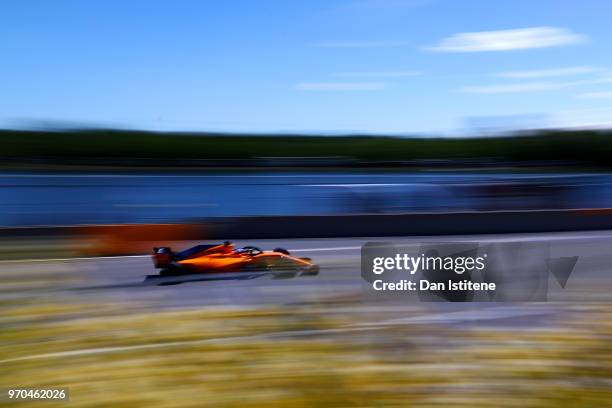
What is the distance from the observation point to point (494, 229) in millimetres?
19312

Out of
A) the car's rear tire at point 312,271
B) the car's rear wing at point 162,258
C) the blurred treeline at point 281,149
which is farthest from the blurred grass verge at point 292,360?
the blurred treeline at point 281,149

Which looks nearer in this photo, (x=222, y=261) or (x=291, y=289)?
(x=291, y=289)

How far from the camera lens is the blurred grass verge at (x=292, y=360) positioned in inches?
204

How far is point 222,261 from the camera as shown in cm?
1092

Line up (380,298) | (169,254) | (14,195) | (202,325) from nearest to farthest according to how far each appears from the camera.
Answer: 1. (202,325)
2. (380,298)
3. (169,254)
4. (14,195)

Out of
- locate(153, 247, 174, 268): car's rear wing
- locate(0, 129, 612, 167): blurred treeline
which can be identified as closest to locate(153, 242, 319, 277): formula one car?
locate(153, 247, 174, 268): car's rear wing

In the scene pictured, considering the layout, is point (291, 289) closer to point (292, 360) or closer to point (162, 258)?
point (162, 258)

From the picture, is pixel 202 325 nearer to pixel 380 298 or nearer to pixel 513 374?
pixel 380 298

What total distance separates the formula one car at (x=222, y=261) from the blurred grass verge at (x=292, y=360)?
2.57 m

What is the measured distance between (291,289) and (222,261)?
168 centimetres

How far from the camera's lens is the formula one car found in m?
10.8

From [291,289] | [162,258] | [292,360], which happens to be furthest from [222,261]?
[292,360]

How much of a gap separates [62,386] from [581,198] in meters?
18.5

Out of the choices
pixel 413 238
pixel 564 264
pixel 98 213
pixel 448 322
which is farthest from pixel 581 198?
pixel 448 322
